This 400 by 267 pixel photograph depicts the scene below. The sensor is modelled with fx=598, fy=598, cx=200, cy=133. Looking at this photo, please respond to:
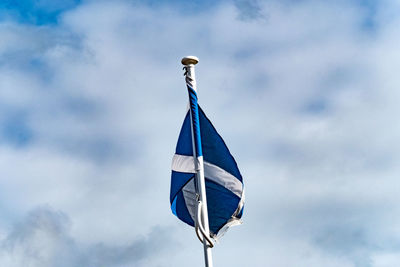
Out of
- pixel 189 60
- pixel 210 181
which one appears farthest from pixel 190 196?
pixel 189 60

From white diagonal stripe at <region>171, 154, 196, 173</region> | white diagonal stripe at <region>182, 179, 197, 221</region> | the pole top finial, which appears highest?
the pole top finial

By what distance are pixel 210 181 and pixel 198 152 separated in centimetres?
161

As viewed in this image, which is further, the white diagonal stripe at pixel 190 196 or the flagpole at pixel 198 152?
the white diagonal stripe at pixel 190 196

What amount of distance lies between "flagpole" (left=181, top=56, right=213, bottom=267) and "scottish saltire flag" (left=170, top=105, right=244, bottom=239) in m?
0.38

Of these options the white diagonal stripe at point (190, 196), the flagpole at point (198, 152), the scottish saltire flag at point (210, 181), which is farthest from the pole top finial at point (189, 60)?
the white diagonal stripe at point (190, 196)

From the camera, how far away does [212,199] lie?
83.6ft

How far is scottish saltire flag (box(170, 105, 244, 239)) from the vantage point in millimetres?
25031

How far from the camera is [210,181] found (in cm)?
2553

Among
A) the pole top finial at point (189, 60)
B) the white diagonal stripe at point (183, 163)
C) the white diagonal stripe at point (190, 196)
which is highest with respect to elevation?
the pole top finial at point (189, 60)

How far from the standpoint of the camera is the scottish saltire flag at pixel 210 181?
82.1 ft

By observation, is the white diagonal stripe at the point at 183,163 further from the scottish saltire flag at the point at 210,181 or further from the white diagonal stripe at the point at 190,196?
the white diagonal stripe at the point at 190,196

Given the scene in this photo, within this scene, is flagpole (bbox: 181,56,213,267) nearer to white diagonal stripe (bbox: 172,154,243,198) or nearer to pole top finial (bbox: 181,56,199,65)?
pole top finial (bbox: 181,56,199,65)

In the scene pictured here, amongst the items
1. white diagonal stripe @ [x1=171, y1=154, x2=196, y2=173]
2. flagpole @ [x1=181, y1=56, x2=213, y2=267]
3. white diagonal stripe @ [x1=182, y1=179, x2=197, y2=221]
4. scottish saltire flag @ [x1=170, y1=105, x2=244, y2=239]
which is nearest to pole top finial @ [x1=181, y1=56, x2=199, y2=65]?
flagpole @ [x1=181, y1=56, x2=213, y2=267]

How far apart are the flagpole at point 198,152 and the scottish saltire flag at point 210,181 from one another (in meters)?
0.38
